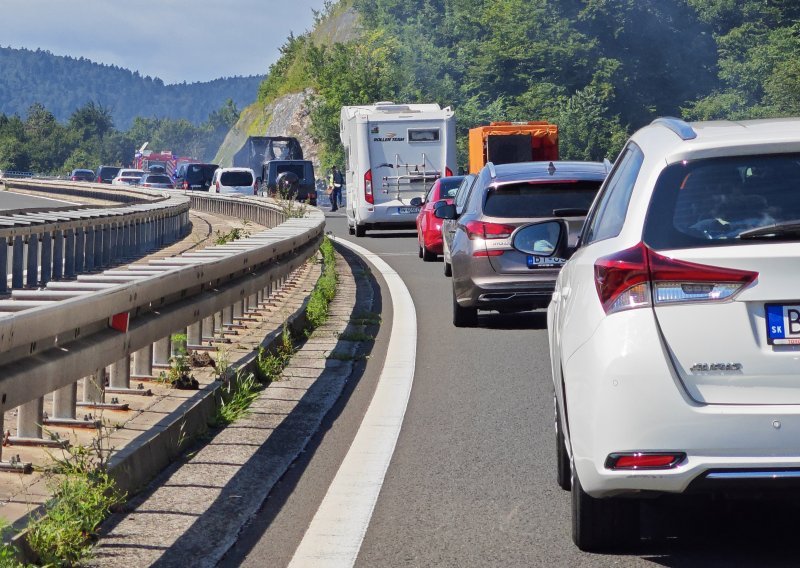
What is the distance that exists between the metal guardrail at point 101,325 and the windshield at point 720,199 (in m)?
2.27

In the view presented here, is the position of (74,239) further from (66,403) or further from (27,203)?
(27,203)

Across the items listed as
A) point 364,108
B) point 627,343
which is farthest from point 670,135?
point 364,108

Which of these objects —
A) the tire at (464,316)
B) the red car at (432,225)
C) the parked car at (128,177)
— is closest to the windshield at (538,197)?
the tire at (464,316)

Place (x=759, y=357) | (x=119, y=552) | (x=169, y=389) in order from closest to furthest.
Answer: (x=759, y=357) → (x=119, y=552) → (x=169, y=389)

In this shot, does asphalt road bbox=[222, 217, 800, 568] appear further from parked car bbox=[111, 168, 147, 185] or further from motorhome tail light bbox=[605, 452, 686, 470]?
parked car bbox=[111, 168, 147, 185]

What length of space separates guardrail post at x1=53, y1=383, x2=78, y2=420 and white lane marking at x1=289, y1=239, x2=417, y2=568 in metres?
1.26

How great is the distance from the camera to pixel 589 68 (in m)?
114

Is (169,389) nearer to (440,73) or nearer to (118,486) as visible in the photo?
(118,486)

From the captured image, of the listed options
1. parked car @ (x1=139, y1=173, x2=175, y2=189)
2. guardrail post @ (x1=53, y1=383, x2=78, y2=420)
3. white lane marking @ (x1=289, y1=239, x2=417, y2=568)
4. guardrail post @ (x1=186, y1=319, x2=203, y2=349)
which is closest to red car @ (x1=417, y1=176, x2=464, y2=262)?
white lane marking @ (x1=289, y1=239, x2=417, y2=568)

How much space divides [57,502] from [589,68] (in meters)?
111

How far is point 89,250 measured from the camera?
2389 centimetres

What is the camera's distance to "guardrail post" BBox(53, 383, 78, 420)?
684cm

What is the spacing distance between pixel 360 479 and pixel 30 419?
4.88ft

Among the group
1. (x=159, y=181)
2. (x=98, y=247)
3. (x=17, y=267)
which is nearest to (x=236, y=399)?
(x=17, y=267)
